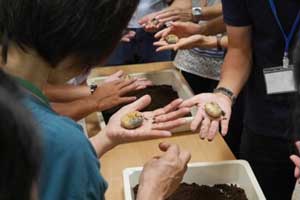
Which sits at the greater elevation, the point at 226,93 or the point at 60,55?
the point at 60,55

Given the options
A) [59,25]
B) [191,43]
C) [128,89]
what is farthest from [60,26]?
[191,43]

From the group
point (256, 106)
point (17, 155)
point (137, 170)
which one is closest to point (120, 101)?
point (137, 170)

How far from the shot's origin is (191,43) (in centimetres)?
193

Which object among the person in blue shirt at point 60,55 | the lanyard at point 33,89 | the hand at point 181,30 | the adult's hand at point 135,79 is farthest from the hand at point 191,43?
the lanyard at point 33,89

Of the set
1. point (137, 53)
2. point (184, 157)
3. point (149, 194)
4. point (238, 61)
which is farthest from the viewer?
point (137, 53)

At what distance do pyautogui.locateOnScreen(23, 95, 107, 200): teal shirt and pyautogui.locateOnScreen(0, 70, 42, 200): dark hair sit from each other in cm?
27

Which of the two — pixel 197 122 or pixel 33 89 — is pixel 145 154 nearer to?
pixel 197 122

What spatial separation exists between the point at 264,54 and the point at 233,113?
691 millimetres

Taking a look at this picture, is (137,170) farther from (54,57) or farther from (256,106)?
(54,57)

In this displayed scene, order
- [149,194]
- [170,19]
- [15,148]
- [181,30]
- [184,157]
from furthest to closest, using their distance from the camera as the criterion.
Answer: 1. [170,19]
2. [181,30]
3. [184,157]
4. [149,194]
5. [15,148]

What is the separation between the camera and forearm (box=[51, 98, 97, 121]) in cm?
166

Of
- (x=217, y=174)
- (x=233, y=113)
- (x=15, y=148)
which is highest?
(x=15, y=148)

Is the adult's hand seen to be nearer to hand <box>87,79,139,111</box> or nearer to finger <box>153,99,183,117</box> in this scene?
hand <box>87,79,139,111</box>

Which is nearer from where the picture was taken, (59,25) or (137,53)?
(59,25)
